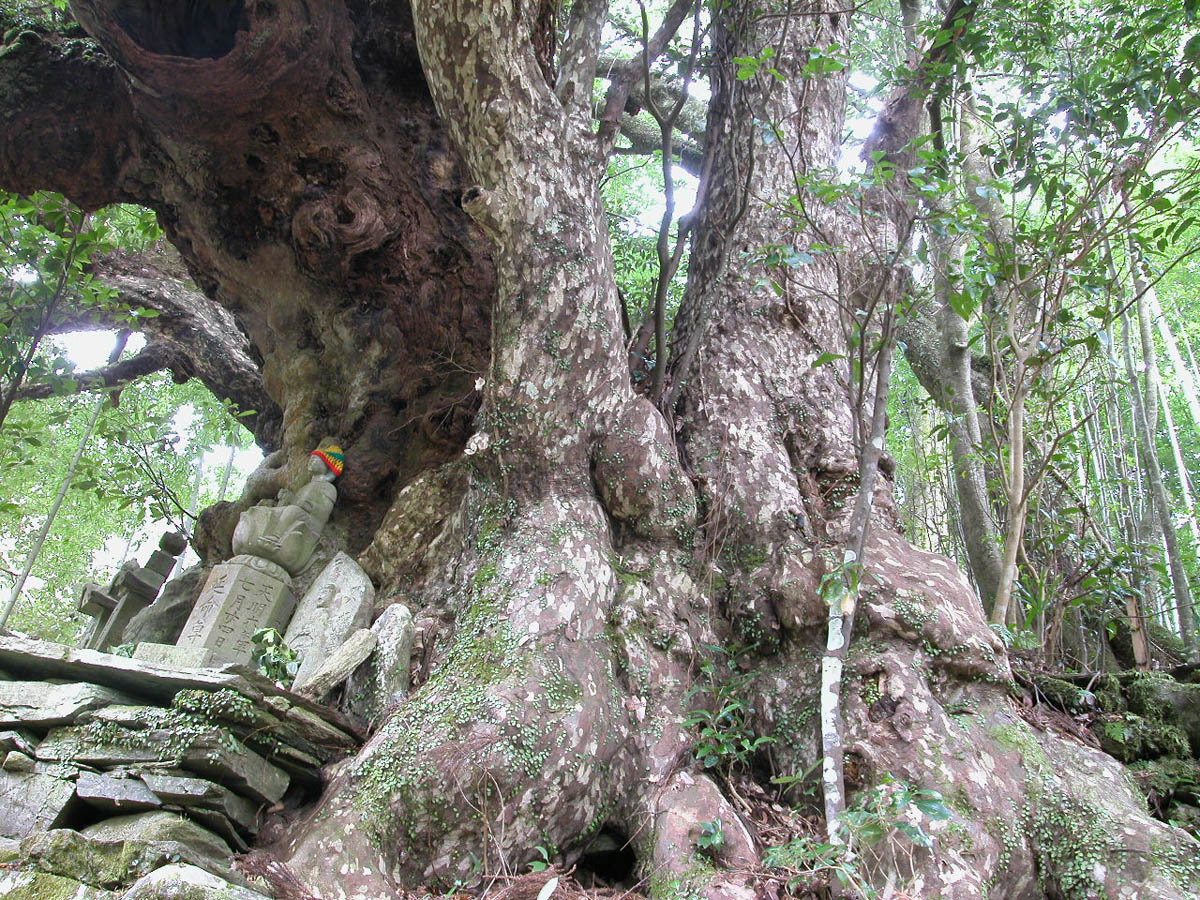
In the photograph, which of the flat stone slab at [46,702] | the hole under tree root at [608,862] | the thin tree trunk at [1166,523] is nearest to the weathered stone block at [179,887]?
the flat stone slab at [46,702]

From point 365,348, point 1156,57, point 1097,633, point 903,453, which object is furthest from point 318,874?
point 903,453

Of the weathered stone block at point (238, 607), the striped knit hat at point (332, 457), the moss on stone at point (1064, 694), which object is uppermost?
the striped knit hat at point (332, 457)

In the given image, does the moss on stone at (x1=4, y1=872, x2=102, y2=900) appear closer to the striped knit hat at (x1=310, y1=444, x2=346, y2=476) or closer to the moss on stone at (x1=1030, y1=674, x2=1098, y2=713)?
the striped knit hat at (x1=310, y1=444, x2=346, y2=476)

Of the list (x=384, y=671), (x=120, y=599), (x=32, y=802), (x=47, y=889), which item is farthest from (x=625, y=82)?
(x=120, y=599)

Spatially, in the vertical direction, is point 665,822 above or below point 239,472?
below

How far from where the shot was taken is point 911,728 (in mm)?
2764

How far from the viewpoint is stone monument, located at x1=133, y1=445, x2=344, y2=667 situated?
3.90 meters

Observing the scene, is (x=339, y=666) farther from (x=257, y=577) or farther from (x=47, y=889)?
(x=47, y=889)

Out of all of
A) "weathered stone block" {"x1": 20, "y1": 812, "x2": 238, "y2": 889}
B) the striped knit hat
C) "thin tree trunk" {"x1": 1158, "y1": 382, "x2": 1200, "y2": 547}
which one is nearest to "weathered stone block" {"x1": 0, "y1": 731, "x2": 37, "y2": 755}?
"weathered stone block" {"x1": 20, "y1": 812, "x2": 238, "y2": 889}

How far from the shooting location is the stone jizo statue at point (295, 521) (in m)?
4.39

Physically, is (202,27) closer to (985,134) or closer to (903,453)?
(985,134)

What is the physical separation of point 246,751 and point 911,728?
2238 millimetres

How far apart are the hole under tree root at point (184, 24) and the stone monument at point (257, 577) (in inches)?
93.4

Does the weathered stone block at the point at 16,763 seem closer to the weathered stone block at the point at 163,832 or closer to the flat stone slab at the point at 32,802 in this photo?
the flat stone slab at the point at 32,802
